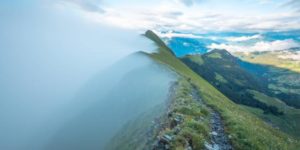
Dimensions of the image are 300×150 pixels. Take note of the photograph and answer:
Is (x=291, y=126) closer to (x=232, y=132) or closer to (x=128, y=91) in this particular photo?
(x=128, y=91)

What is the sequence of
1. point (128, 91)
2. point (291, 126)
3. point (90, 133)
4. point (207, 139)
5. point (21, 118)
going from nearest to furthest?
point (207, 139), point (90, 133), point (128, 91), point (21, 118), point (291, 126)

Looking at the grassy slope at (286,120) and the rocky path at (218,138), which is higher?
the rocky path at (218,138)

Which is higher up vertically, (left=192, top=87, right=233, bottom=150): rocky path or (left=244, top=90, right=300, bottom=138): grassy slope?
(left=192, top=87, right=233, bottom=150): rocky path

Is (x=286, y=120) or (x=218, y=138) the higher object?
(x=218, y=138)

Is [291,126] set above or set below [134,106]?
below

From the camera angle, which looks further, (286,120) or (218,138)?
(286,120)

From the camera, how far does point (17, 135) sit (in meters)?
88.6

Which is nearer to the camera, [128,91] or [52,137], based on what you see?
[128,91]

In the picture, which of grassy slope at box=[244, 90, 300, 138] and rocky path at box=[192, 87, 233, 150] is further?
grassy slope at box=[244, 90, 300, 138]

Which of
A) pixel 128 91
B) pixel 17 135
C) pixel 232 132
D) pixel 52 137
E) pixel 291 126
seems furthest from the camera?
pixel 291 126

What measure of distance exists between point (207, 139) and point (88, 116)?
5604 centimetres

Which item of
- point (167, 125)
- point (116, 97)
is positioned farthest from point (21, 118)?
point (167, 125)

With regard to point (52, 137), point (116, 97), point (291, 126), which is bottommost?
point (291, 126)

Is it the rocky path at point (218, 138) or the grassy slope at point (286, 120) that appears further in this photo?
the grassy slope at point (286, 120)
